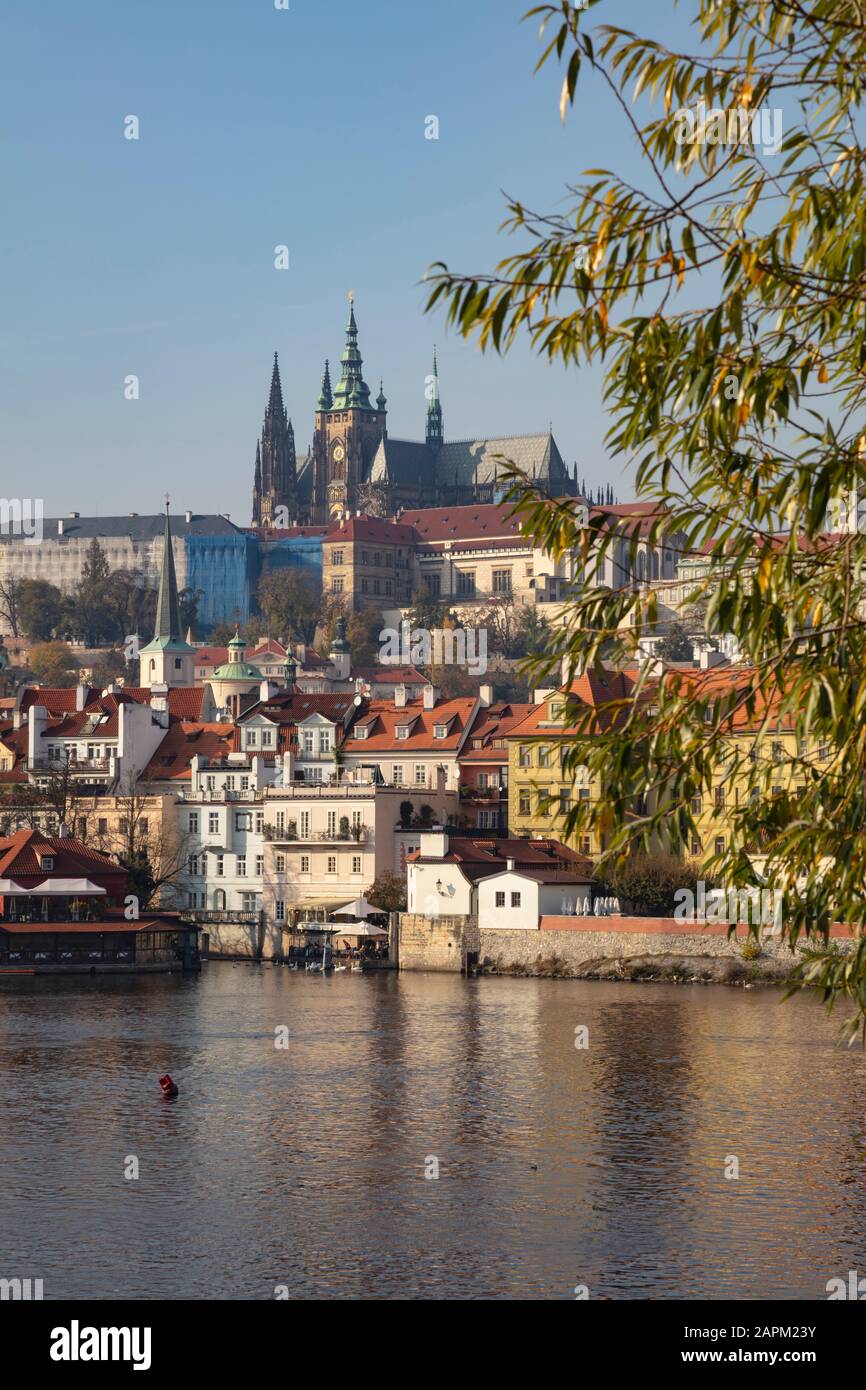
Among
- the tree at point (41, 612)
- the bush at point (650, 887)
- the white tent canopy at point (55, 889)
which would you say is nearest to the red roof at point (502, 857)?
the bush at point (650, 887)

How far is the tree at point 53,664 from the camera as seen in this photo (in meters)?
178

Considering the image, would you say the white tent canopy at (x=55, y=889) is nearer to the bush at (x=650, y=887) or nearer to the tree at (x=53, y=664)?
the bush at (x=650, y=887)

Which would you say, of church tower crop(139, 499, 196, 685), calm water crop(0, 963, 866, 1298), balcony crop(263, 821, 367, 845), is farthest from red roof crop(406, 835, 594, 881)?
church tower crop(139, 499, 196, 685)

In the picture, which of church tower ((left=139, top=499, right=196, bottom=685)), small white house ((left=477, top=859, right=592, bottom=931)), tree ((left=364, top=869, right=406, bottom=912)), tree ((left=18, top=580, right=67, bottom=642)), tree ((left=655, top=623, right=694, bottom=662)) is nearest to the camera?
small white house ((left=477, top=859, right=592, bottom=931))

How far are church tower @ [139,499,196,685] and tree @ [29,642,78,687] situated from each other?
124 feet

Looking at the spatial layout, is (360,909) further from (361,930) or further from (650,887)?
(650,887)

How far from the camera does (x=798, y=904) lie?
13805mm
